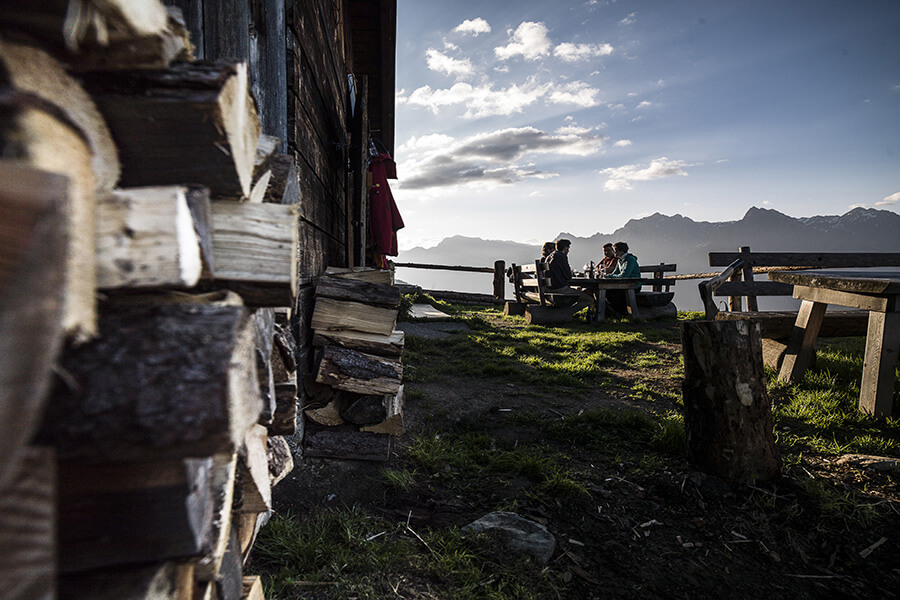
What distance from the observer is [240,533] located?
1354 millimetres

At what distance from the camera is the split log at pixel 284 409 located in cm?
159

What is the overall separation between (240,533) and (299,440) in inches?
56.0

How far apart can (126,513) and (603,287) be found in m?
9.40

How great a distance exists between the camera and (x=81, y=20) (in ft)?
1.89

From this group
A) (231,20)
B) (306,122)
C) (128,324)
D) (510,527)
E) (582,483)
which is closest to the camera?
(128,324)

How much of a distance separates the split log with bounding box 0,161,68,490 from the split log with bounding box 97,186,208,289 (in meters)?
0.12

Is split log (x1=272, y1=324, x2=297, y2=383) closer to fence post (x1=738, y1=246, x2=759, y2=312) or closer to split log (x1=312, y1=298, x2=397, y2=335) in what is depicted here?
split log (x1=312, y1=298, x2=397, y2=335)

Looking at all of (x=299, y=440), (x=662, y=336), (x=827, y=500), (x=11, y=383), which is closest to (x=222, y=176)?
(x=11, y=383)

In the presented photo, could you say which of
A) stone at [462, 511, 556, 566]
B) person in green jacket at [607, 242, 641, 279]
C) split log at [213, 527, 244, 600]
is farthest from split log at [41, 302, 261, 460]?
person in green jacket at [607, 242, 641, 279]

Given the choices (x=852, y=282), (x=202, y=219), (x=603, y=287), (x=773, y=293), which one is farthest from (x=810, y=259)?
(x=202, y=219)

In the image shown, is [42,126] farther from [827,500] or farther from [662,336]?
[662,336]

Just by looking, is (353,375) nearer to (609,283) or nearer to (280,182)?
(280,182)

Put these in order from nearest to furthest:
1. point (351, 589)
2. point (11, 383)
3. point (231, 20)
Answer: point (11, 383), point (351, 589), point (231, 20)

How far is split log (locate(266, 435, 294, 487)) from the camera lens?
1620 mm
